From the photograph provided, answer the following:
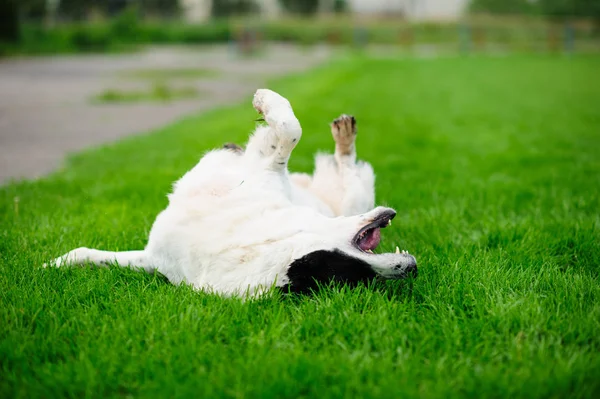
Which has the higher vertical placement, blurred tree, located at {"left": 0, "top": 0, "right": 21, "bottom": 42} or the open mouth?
blurred tree, located at {"left": 0, "top": 0, "right": 21, "bottom": 42}

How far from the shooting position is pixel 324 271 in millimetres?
2523

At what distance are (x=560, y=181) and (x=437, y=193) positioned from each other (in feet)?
3.99

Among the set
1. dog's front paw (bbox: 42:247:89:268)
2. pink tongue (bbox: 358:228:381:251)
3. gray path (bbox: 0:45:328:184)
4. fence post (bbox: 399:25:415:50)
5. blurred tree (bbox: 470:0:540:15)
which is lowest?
gray path (bbox: 0:45:328:184)

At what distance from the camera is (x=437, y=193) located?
15.7ft

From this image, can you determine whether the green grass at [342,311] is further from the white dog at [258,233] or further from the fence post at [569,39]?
the fence post at [569,39]

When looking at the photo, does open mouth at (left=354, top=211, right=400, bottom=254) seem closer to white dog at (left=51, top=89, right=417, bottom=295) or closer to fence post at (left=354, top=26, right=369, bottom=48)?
white dog at (left=51, top=89, right=417, bottom=295)

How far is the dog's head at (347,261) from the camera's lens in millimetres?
2463

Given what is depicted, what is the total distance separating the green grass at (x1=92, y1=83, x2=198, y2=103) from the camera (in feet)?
36.4

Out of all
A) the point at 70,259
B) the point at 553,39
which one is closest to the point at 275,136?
the point at 70,259

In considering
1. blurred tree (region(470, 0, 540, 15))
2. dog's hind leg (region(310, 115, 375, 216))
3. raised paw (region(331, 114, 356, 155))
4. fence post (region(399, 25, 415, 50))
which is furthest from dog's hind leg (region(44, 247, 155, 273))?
blurred tree (region(470, 0, 540, 15))

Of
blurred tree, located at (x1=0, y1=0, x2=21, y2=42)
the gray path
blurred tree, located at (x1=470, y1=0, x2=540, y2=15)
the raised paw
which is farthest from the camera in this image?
blurred tree, located at (x1=470, y1=0, x2=540, y2=15)

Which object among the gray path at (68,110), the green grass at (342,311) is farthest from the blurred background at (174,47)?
the green grass at (342,311)

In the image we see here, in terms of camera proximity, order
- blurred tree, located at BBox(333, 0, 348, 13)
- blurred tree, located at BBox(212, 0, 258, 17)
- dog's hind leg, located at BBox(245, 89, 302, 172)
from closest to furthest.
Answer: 1. dog's hind leg, located at BBox(245, 89, 302, 172)
2. blurred tree, located at BBox(212, 0, 258, 17)
3. blurred tree, located at BBox(333, 0, 348, 13)

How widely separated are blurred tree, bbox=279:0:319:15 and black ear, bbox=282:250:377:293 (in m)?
44.5
